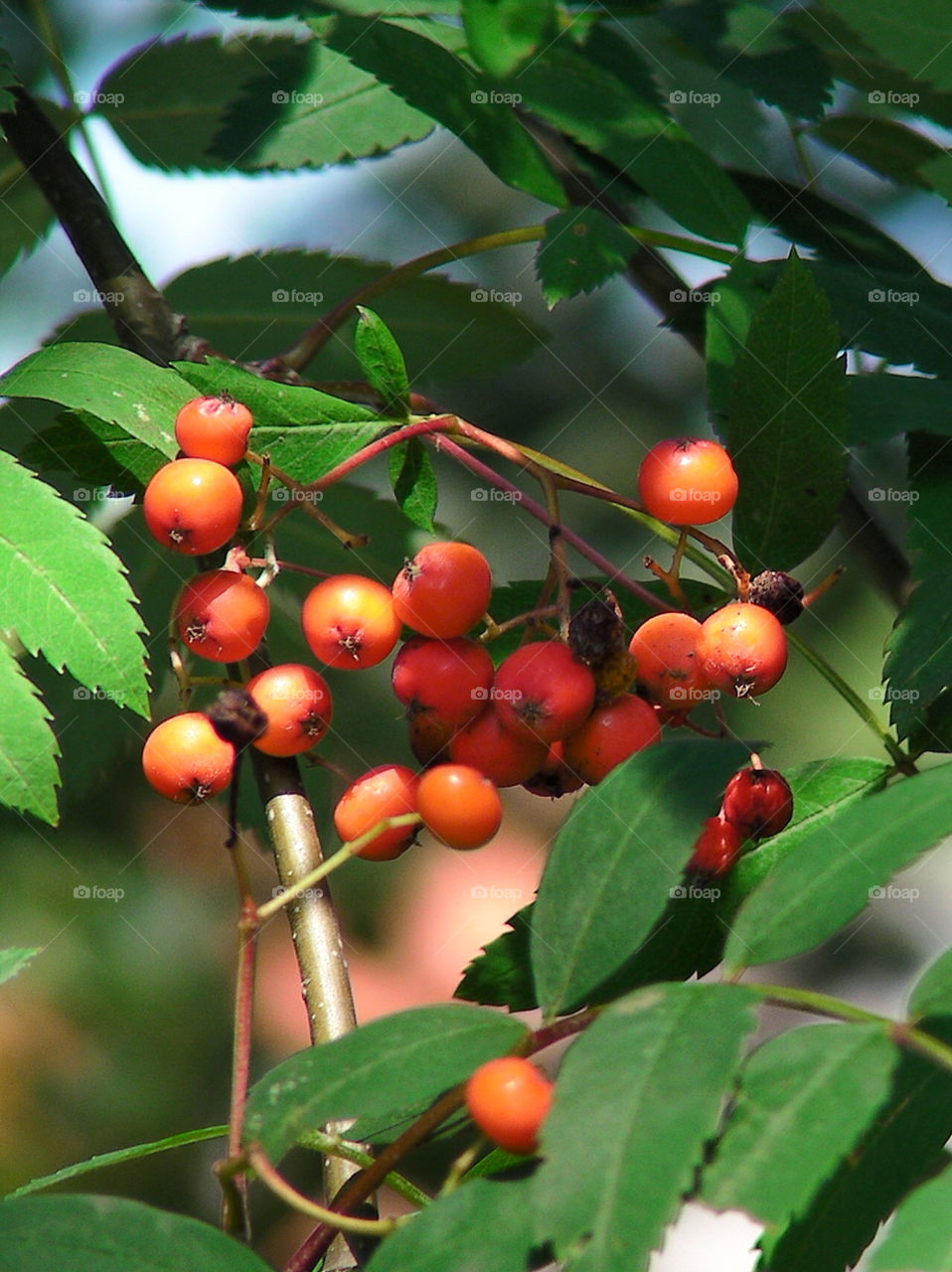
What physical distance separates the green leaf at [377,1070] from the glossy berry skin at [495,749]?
0.61ft

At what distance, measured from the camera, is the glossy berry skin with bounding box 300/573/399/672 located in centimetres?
76

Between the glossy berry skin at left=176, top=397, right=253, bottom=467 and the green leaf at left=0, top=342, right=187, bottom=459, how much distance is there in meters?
0.02

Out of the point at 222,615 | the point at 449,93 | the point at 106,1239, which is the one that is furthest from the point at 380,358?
the point at 106,1239

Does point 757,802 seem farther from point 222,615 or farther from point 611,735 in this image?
point 222,615

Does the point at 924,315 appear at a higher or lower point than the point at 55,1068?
higher

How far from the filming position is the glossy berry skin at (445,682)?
73cm

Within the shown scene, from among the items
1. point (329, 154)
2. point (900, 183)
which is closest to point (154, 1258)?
point (329, 154)

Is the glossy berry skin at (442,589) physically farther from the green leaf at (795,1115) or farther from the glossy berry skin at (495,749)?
the green leaf at (795,1115)

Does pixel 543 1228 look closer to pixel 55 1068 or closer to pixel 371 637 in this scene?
pixel 371 637

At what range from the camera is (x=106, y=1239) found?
0.51 metres

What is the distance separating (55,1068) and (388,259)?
98 centimetres

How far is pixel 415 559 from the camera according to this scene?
744 millimetres

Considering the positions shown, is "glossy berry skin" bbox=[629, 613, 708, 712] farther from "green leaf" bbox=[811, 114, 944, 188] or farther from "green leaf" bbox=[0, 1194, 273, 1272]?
"green leaf" bbox=[811, 114, 944, 188]

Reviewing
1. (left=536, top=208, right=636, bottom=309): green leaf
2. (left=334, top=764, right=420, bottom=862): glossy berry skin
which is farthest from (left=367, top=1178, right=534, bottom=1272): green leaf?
(left=536, top=208, right=636, bottom=309): green leaf
